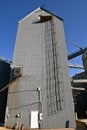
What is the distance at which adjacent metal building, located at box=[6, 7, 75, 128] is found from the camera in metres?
15.3

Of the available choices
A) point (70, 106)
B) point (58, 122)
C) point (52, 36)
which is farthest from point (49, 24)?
point (58, 122)

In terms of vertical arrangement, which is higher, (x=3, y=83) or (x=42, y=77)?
(x=42, y=77)

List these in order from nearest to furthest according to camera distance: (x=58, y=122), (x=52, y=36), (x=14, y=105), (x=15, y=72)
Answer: (x=58, y=122) < (x=14, y=105) < (x=15, y=72) < (x=52, y=36)

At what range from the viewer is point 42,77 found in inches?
675

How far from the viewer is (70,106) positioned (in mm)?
15492

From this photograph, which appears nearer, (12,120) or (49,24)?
(12,120)

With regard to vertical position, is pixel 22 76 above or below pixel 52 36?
below

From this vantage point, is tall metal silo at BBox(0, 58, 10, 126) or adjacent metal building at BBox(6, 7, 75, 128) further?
tall metal silo at BBox(0, 58, 10, 126)

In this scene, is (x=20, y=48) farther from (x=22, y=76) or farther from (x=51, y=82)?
(x=51, y=82)

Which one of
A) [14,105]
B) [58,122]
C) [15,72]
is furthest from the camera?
[15,72]

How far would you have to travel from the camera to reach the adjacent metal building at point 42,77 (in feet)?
50.3

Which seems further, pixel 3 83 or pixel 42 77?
pixel 3 83

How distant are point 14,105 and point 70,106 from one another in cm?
591

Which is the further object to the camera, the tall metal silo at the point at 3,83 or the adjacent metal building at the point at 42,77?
the tall metal silo at the point at 3,83
